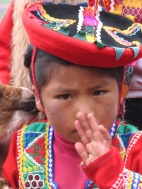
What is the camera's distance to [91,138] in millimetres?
1073

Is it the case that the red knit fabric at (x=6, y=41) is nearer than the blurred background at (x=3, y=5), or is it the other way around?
the red knit fabric at (x=6, y=41)

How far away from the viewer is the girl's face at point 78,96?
1150mm

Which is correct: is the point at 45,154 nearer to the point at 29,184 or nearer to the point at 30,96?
the point at 29,184

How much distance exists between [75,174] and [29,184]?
0.13 m

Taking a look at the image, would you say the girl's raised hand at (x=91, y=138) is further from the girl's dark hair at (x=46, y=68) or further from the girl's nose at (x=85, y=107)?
the girl's dark hair at (x=46, y=68)

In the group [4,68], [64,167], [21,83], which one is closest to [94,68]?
[64,167]

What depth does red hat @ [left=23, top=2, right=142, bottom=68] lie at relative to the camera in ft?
3.64

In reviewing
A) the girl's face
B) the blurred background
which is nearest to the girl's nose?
the girl's face

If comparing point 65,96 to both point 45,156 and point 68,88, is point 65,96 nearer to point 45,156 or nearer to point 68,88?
point 68,88

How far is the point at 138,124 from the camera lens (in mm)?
1862

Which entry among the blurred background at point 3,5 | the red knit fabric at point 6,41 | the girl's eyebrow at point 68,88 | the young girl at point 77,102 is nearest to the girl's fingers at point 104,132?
the young girl at point 77,102

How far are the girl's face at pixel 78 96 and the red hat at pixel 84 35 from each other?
0.03m

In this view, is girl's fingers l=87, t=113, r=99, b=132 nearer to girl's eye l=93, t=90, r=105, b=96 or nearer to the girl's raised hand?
the girl's raised hand

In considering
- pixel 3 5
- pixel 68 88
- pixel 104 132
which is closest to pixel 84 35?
pixel 68 88
